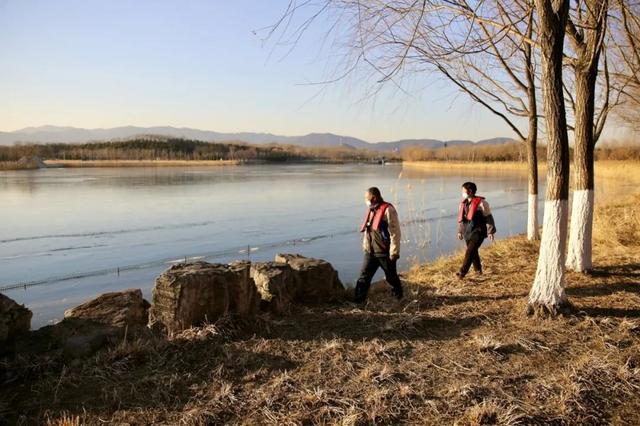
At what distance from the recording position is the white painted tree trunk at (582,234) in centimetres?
785

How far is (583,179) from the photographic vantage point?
795cm

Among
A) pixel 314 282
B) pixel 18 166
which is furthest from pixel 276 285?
pixel 18 166

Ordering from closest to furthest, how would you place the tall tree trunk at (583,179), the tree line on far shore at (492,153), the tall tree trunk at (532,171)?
the tall tree trunk at (583,179)
the tall tree trunk at (532,171)
the tree line on far shore at (492,153)

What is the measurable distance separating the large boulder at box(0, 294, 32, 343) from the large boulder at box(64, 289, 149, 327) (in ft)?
1.47

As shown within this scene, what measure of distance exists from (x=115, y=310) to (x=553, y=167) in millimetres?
5376

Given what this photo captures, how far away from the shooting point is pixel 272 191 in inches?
1235

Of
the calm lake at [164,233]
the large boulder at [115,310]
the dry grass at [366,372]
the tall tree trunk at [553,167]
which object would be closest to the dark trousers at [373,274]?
the dry grass at [366,372]

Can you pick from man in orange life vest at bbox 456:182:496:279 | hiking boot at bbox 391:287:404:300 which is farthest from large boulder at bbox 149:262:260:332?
man in orange life vest at bbox 456:182:496:279

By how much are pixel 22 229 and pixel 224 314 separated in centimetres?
1417

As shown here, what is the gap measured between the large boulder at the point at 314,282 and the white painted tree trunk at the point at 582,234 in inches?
146

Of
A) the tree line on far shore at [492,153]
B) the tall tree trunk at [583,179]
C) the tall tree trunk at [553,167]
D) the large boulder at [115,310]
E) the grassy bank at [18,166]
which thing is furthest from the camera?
the grassy bank at [18,166]

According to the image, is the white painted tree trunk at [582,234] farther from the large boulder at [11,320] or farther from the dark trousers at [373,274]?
→ the large boulder at [11,320]

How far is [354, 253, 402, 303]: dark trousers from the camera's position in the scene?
7.10 m

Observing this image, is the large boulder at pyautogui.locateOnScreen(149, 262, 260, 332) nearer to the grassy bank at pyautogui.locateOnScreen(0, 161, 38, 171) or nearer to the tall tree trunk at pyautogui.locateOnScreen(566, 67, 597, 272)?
the tall tree trunk at pyautogui.locateOnScreen(566, 67, 597, 272)
